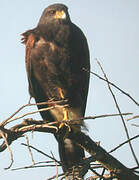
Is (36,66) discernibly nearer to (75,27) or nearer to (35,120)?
(75,27)

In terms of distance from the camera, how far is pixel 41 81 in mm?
4551

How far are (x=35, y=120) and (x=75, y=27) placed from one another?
1.80m

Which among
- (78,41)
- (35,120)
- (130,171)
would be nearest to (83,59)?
(78,41)

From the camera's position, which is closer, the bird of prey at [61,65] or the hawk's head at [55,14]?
the bird of prey at [61,65]

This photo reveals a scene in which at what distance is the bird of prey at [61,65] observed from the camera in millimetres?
4359

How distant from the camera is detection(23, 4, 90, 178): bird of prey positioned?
4.36 m

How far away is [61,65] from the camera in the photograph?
435 cm

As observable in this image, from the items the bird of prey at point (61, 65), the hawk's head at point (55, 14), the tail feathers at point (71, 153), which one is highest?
the hawk's head at point (55, 14)

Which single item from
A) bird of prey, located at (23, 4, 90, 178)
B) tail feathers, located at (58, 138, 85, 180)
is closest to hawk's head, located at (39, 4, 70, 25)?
bird of prey, located at (23, 4, 90, 178)

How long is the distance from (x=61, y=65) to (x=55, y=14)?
0.71m

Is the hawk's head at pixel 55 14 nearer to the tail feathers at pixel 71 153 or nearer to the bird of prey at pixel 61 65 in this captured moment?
the bird of prey at pixel 61 65

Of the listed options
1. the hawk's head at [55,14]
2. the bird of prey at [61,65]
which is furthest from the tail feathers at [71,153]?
the hawk's head at [55,14]

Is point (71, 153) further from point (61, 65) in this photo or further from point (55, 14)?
point (55, 14)

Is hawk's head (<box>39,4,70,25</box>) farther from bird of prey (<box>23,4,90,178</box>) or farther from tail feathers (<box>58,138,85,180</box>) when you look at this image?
tail feathers (<box>58,138,85,180</box>)
